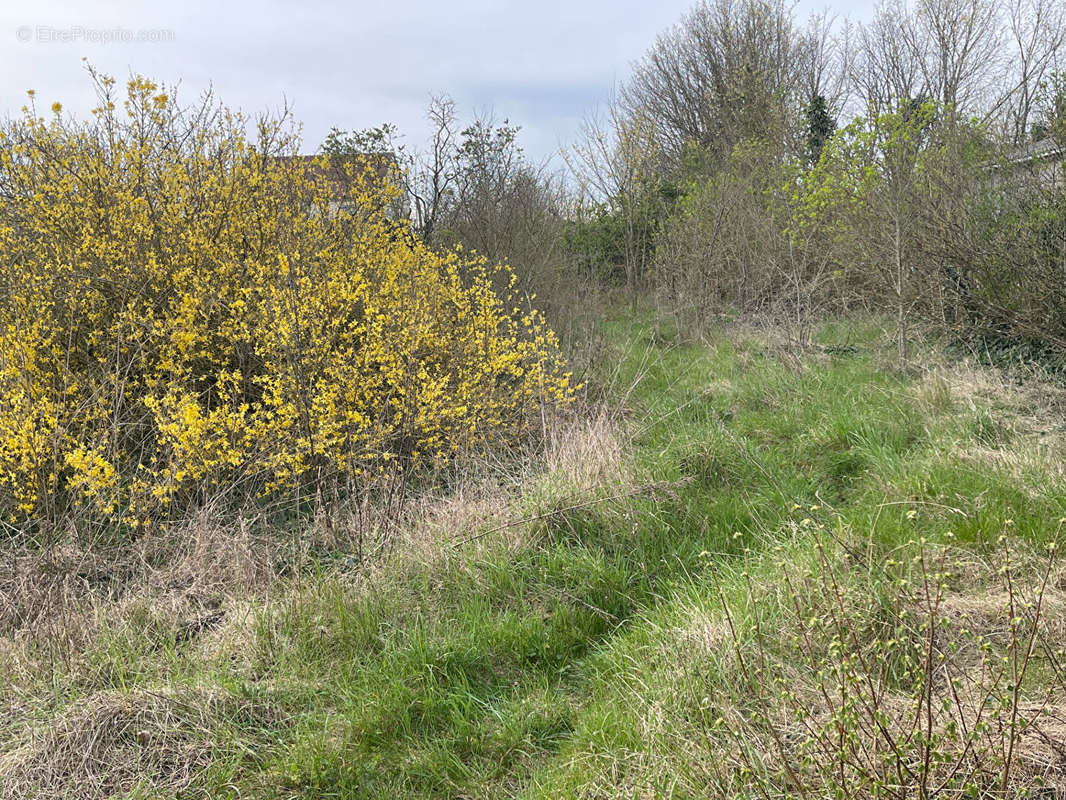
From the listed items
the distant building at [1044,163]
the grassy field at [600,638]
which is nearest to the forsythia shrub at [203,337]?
the grassy field at [600,638]

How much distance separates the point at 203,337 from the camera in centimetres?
505

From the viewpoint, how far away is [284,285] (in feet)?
15.9

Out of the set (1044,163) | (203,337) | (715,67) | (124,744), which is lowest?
(124,744)

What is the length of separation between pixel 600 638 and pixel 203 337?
387 centimetres

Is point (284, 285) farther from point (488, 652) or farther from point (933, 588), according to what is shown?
point (933, 588)

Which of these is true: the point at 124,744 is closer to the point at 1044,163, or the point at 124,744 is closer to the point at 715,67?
the point at 1044,163

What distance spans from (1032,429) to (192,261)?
6.11 meters

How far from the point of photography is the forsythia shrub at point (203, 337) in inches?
163

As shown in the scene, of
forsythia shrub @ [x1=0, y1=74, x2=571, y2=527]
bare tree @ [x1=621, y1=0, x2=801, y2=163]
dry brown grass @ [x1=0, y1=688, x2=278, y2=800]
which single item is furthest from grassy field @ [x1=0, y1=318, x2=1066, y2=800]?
bare tree @ [x1=621, y1=0, x2=801, y2=163]

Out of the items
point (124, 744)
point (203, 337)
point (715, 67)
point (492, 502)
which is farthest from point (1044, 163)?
point (715, 67)

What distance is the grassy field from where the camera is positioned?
181 cm

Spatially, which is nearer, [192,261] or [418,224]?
[192,261]

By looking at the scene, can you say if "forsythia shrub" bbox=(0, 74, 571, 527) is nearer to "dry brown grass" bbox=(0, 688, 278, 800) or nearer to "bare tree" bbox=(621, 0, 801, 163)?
"dry brown grass" bbox=(0, 688, 278, 800)

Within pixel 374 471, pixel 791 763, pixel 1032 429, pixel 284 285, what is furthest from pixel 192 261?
pixel 1032 429
